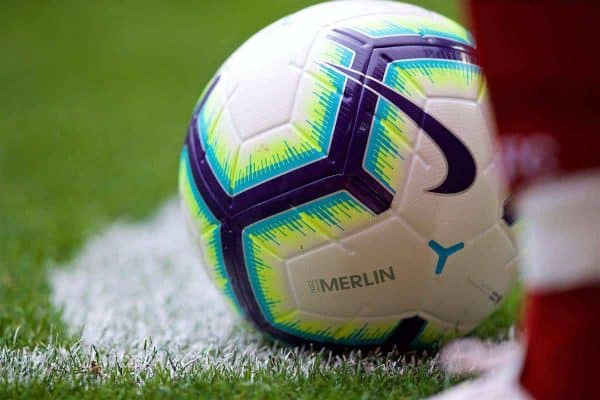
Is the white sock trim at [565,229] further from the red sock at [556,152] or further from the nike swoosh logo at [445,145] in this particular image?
the nike swoosh logo at [445,145]

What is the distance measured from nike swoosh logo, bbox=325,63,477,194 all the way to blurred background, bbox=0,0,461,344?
114 centimetres

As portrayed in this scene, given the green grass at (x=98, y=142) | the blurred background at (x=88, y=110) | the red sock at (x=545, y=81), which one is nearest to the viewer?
the red sock at (x=545, y=81)

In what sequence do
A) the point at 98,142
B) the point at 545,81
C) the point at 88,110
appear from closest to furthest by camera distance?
the point at 545,81
the point at 98,142
the point at 88,110

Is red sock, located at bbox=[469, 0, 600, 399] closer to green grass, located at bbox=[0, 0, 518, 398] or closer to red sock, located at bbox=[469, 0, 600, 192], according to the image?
red sock, located at bbox=[469, 0, 600, 192]

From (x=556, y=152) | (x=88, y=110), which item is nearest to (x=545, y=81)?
(x=556, y=152)

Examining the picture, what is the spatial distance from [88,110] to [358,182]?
5509mm

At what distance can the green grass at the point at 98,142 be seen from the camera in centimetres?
195

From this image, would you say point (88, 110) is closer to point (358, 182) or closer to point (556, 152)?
point (358, 182)

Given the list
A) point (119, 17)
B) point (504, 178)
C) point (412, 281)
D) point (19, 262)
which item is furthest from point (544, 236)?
point (119, 17)

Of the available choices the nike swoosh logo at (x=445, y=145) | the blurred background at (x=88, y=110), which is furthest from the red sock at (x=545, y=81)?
the blurred background at (x=88, y=110)

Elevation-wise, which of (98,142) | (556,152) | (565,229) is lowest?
(98,142)

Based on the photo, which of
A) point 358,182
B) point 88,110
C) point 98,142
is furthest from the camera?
point 88,110

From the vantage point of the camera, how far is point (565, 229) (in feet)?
4.51

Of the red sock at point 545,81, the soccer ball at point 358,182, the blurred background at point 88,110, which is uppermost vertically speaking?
the red sock at point 545,81
